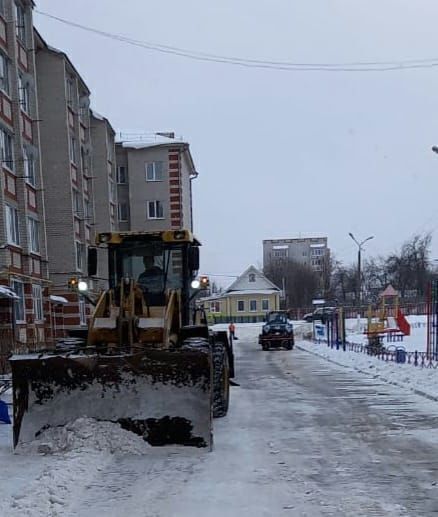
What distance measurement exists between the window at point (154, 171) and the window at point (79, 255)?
13.5 metres

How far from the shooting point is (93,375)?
28.2ft

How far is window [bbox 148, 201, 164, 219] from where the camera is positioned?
50.3 m

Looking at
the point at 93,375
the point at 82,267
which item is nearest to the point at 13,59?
the point at 82,267

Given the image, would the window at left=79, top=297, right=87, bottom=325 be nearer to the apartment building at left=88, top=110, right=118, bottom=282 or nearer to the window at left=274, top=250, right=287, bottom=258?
the apartment building at left=88, top=110, right=118, bottom=282

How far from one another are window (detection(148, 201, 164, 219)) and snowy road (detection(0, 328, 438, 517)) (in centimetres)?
3919

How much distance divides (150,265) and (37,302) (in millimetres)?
18845

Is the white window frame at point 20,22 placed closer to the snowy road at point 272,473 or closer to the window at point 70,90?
the window at point 70,90

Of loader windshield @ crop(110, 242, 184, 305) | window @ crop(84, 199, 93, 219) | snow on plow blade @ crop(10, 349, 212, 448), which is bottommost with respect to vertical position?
snow on plow blade @ crop(10, 349, 212, 448)

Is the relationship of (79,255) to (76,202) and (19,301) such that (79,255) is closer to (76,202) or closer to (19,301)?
(76,202)

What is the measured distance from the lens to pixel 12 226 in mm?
26844

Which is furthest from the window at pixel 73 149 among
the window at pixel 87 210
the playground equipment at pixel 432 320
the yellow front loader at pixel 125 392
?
the yellow front loader at pixel 125 392

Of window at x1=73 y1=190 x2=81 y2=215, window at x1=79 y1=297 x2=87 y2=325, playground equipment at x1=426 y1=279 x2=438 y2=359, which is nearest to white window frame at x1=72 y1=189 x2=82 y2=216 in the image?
window at x1=73 y1=190 x2=81 y2=215

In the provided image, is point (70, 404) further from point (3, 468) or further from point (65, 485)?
point (65, 485)

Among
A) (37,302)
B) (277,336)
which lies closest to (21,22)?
(37,302)
